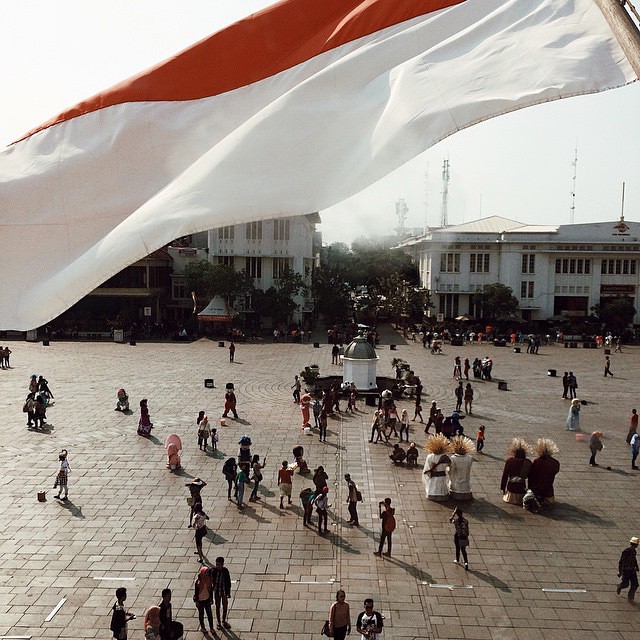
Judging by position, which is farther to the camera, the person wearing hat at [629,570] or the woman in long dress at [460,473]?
the woman in long dress at [460,473]

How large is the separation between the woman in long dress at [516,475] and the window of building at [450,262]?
4948cm

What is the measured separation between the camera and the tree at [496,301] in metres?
59.5

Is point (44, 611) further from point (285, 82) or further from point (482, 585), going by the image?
point (285, 82)

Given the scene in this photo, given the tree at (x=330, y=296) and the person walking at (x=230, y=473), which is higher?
the tree at (x=330, y=296)

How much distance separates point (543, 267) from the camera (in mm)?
64062

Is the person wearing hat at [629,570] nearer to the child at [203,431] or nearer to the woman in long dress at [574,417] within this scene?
the child at [203,431]

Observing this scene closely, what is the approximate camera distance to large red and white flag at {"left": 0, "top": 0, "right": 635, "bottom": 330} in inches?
214

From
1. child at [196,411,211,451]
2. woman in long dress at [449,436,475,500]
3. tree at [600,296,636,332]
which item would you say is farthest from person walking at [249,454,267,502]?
tree at [600,296,636,332]

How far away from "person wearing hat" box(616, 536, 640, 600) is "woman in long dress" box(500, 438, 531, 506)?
14.3ft

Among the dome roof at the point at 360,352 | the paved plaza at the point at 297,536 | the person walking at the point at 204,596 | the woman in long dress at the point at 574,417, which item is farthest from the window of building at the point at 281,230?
the person walking at the point at 204,596

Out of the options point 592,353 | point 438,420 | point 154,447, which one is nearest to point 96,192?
point 154,447

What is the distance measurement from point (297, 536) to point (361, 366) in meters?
15.3

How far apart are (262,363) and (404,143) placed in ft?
109

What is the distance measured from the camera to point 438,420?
70.4 ft
